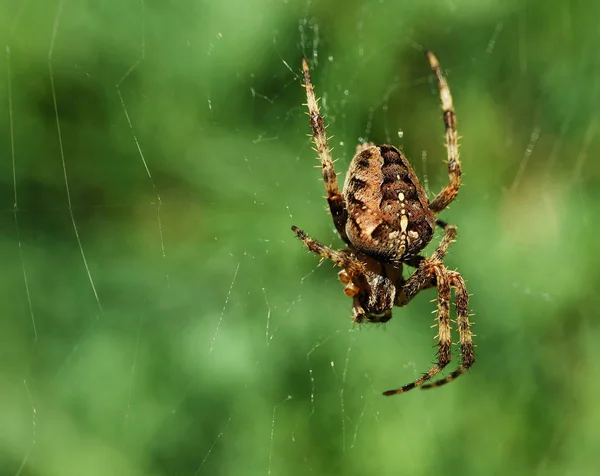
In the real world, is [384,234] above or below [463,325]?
above

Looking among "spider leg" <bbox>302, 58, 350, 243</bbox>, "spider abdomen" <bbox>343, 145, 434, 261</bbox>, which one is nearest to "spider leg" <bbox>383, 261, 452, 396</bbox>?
"spider abdomen" <bbox>343, 145, 434, 261</bbox>

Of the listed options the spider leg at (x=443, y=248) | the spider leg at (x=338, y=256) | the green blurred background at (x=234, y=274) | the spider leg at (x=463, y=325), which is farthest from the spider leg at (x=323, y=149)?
the green blurred background at (x=234, y=274)

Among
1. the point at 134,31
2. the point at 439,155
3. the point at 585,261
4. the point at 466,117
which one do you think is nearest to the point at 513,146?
the point at 466,117

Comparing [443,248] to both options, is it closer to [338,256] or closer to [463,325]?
[463,325]

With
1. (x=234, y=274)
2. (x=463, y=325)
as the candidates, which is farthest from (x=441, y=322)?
(x=234, y=274)

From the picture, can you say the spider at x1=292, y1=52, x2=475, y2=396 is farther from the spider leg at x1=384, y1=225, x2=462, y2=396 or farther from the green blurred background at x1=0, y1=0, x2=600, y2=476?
the green blurred background at x1=0, y1=0, x2=600, y2=476

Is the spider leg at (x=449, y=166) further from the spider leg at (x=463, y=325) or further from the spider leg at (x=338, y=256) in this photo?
the spider leg at (x=338, y=256)
